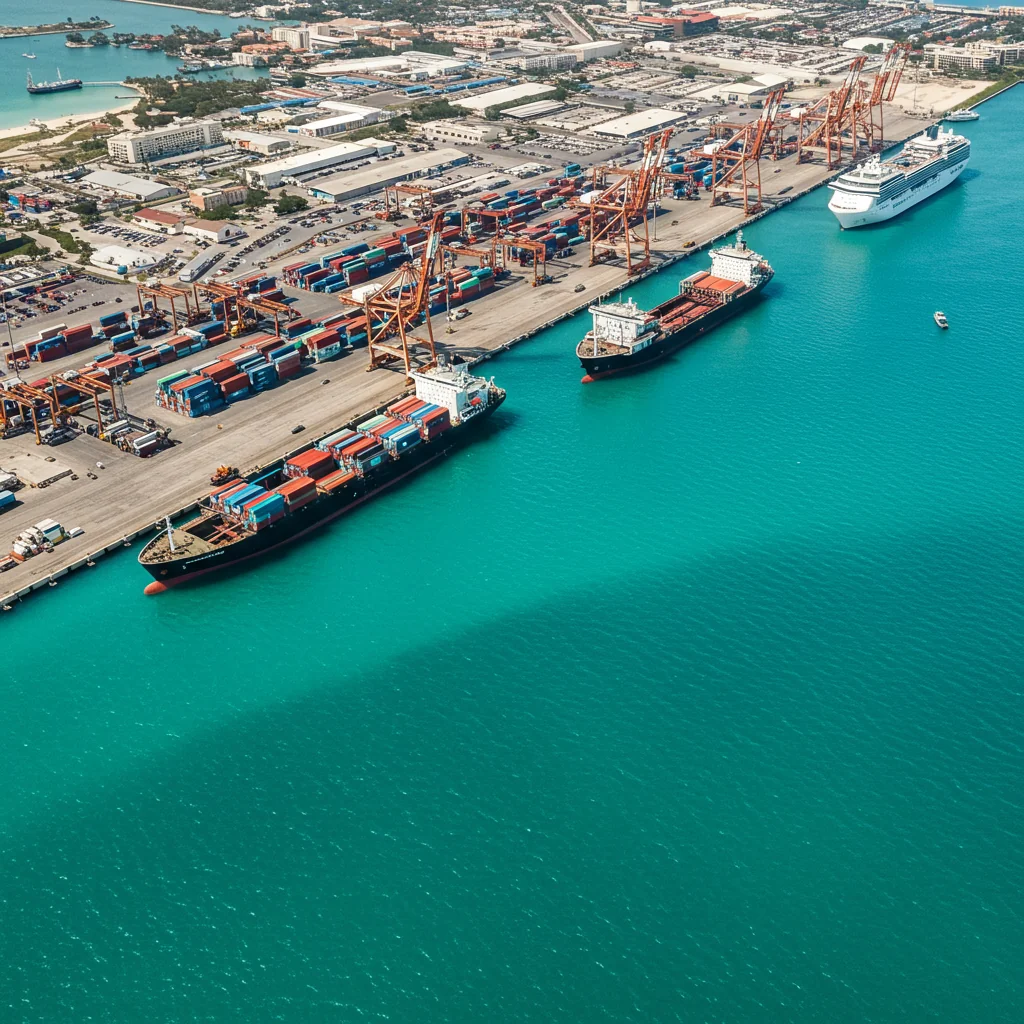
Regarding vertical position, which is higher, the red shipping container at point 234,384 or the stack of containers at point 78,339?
the stack of containers at point 78,339

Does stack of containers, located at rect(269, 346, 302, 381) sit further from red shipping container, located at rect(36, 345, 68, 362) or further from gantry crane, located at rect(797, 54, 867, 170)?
gantry crane, located at rect(797, 54, 867, 170)

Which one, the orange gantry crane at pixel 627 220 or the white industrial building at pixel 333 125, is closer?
the orange gantry crane at pixel 627 220

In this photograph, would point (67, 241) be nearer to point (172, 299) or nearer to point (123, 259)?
point (123, 259)

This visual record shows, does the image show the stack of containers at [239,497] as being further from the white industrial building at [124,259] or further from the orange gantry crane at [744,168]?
the orange gantry crane at [744,168]

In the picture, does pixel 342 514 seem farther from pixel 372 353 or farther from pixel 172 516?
pixel 372 353

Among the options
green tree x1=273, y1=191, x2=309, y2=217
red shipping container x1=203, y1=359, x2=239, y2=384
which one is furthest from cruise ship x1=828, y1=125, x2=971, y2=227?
red shipping container x1=203, y1=359, x2=239, y2=384

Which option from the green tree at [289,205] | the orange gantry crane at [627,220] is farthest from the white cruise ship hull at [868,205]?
the green tree at [289,205]
